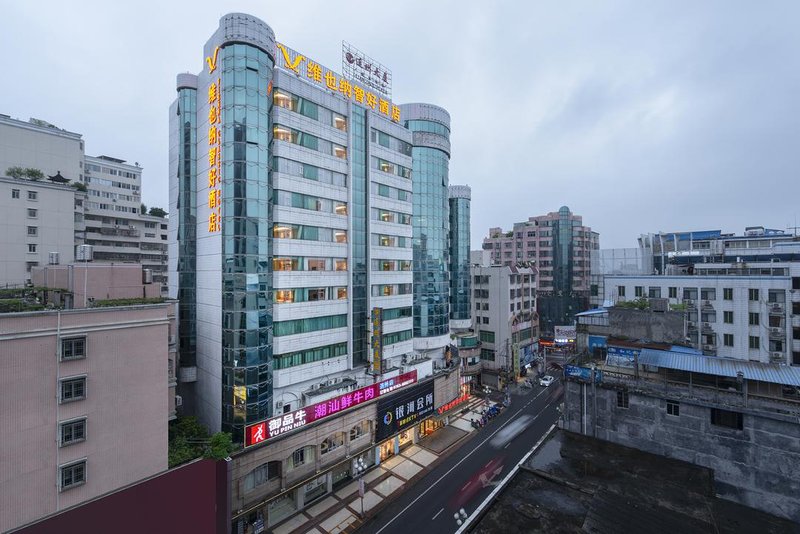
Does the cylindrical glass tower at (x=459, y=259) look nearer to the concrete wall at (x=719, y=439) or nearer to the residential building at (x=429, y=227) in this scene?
the residential building at (x=429, y=227)

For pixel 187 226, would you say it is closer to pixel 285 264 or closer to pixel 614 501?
pixel 285 264

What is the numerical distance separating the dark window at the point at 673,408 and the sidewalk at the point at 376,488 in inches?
1006

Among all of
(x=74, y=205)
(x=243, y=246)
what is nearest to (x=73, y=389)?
(x=243, y=246)

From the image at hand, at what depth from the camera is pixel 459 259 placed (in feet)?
210

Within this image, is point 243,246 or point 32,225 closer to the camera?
point 243,246

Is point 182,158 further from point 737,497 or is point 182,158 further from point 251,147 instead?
point 737,497

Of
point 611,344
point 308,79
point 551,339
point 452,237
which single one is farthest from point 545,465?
point 551,339

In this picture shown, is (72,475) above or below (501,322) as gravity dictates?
below

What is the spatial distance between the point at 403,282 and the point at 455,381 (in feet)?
62.0

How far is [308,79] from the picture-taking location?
37.3 metres

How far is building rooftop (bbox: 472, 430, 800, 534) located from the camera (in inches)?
634

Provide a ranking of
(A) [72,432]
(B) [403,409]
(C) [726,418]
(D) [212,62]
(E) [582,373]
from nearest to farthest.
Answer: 1. (A) [72,432]
2. (C) [726,418]
3. (E) [582,373]
4. (D) [212,62]
5. (B) [403,409]

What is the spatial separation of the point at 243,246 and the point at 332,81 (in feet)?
75.9

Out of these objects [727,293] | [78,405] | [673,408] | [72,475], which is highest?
[727,293]
